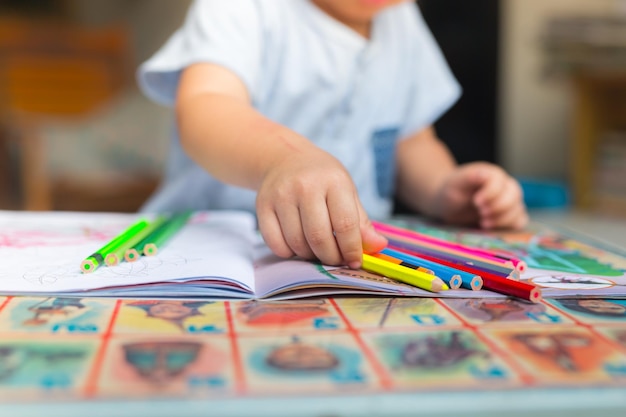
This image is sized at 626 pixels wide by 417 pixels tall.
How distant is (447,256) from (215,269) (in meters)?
0.15

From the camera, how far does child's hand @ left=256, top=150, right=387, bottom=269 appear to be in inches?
17.0

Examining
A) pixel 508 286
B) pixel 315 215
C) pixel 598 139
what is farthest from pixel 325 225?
pixel 598 139

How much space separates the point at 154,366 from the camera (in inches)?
11.3

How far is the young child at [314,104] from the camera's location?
60 cm

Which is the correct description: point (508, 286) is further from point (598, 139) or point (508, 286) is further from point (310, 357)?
point (598, 139)

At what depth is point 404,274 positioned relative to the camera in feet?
1.39

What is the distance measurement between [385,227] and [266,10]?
0.32 meters

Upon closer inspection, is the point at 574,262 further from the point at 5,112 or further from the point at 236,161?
the point at 5,112

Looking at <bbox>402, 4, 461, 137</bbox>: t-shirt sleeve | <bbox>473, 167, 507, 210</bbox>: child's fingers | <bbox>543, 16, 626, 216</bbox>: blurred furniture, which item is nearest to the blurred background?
<bbox>543, 16, 626, 216</bbox>: blurred furniture

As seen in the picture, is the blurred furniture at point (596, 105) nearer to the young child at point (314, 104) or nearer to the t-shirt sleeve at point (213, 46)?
the young child at point (314, 104)

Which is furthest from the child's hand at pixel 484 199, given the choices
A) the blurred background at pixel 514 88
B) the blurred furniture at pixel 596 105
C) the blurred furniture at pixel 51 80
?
the blurred furniture at pixel 51 80

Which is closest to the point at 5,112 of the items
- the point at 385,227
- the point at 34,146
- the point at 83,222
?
the point at 34,146

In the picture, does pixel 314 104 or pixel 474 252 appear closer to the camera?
pixel 474 252

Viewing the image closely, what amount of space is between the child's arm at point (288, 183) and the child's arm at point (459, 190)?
0.81ft
